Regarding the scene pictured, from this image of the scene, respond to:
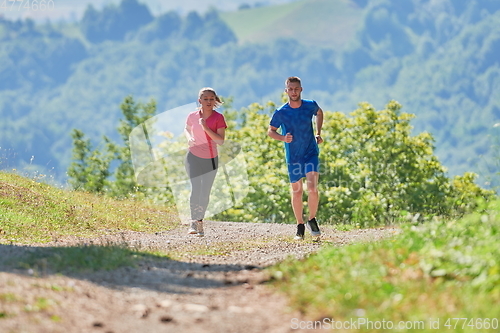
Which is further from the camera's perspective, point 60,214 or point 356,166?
point 356,166

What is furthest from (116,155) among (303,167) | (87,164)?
(303,167)

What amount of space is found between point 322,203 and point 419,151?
659 centimetres

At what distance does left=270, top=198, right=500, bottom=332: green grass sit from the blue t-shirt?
12.7ft

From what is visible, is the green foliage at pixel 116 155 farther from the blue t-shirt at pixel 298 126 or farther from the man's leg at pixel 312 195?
the blue t-shirt at pixel 298 126

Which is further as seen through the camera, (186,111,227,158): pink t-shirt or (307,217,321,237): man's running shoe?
(186,111,227,158): pink t-shirt

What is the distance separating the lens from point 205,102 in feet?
34.1

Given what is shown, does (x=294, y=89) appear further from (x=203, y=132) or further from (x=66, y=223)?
(x=66, y=223)

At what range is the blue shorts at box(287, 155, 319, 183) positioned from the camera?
9883mm

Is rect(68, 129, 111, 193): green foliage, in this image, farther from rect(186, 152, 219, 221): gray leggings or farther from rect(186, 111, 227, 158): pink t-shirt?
rect(186, 111, 227, 158): pink t-shirt

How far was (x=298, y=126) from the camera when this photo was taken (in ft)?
32.2

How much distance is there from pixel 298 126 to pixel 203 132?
172 cm

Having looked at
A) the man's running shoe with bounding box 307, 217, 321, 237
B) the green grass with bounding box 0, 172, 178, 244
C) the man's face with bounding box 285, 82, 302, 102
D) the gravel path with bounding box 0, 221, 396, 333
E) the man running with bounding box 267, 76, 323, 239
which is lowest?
the gravel path with bounding box 0, 221, 396, 333

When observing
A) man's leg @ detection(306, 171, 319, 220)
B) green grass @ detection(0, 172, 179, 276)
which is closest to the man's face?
man's leg @ detection(306, 171, 319, 220)

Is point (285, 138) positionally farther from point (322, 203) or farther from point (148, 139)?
point (322, 203)
